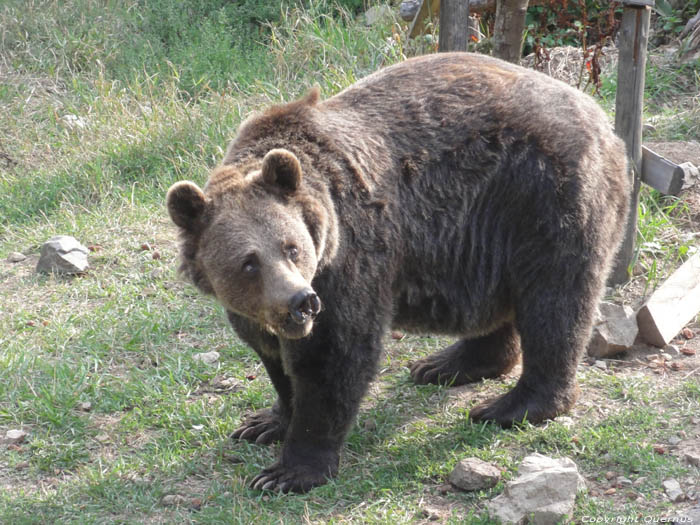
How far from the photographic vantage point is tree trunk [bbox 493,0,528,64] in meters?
6.55

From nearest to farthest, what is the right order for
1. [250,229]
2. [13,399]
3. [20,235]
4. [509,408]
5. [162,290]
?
[250,229] < [509,408] < [13,399] < [162,290] < [20,235]

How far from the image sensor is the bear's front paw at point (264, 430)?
4.94m

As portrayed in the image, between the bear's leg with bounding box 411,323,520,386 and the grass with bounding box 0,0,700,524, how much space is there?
91 millimetres

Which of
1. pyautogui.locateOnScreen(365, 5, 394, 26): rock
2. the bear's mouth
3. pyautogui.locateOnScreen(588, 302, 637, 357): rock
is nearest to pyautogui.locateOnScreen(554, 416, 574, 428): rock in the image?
pyautogui.locateOnScreen(588, 302, 637, 357): rock

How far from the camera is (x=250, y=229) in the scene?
3.91 meters

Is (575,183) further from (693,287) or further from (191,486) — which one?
(191,486)

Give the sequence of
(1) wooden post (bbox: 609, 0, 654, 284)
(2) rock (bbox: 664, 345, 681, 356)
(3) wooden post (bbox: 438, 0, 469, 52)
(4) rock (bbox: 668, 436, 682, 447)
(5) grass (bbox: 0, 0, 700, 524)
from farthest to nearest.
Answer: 1. (3) wooden post (bbox: 438, 0, 469, 52)
2. (1) wooden post (bbox: 609, 0, 654, 284)
3. (2) rock (bbox: 664, 345, 681, 356)
4. (4) rock (bbox: 668, 436, 682, 447)
5. (5) grass (bbox: 0, 0, 700, 524)

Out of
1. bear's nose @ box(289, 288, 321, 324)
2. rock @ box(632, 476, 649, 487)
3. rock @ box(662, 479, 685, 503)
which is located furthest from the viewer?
rock @ box(632, 476, 649, 487)

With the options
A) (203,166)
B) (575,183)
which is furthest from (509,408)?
(203,166)

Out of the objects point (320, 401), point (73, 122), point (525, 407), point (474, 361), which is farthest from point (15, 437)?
point (73, 122)

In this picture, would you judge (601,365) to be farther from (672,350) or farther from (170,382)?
(170,382)

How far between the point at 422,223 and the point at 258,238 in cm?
118

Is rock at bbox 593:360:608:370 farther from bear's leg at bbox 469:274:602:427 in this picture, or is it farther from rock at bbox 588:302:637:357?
bear's leg at bbox 469:274:602:427

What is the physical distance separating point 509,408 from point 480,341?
65cm
